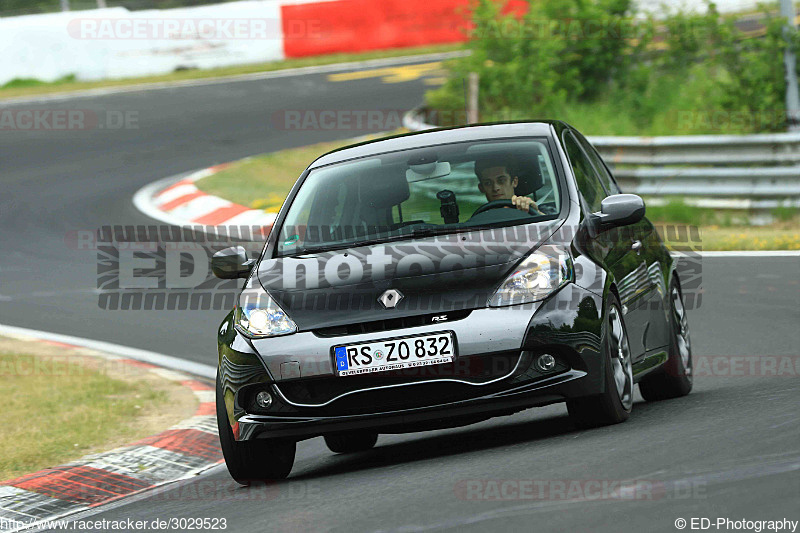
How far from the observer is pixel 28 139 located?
2283cm

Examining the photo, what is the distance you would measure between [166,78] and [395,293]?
2518 centimetres

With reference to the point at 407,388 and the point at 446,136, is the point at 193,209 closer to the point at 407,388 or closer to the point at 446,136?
the point at 446,136

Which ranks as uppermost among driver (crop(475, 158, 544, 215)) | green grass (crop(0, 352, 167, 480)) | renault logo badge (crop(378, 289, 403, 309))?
driver (crop(475, 158, 544, 215))

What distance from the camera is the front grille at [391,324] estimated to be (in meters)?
5.88

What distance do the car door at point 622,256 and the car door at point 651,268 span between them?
0.06 meters

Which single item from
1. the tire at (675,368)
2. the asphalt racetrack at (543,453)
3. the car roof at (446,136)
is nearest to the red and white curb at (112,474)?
the asphalt racetrack at (543,453)

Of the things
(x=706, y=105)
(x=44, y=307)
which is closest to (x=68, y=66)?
(x=706, y=105)

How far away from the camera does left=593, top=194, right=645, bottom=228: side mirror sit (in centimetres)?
662

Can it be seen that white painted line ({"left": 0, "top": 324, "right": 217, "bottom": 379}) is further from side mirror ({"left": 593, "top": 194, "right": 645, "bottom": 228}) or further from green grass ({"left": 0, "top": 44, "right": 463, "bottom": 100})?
green grass ({"left": 0, "top": 44, "right": 463, "bottom": 100})

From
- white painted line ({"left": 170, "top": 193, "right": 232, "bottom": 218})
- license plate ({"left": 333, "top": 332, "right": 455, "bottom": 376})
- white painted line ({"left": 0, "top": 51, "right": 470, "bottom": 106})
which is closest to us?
license plate ({"left": 333, "top": 332, "right": 455, "bottom": 376})

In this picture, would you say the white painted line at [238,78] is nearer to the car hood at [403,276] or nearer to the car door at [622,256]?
the car door at [622,256]

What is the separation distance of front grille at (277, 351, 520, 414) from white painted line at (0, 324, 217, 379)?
3.78 metres

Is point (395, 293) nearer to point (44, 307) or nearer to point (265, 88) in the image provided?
point (44, 307)

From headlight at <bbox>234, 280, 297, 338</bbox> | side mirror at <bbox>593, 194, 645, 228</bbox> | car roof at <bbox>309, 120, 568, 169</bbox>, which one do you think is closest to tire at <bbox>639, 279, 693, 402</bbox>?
side mirror at <bbox>593, 194, 645, 228</bbox>
